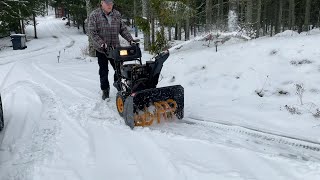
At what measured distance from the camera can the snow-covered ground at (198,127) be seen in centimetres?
366

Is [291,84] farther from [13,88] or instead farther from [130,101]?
[13,88]

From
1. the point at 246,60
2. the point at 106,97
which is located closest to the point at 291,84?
the point at 246,60

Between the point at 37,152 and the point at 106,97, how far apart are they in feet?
9.16

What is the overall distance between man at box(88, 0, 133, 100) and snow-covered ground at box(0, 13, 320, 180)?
0.85 metres

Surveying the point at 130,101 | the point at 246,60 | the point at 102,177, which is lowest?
the point at 102,177

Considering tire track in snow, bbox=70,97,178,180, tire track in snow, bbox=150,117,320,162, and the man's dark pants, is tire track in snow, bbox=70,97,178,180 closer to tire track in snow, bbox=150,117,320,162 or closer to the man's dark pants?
tire track in snow, bbox=150,117,320,162

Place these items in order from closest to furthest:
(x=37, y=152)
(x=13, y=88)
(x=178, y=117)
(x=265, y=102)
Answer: (x=37, y=152) < (x=178, y=117) < (x=265, y=102) < (x=13, y=88)

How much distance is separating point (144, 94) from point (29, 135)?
1.75 metres

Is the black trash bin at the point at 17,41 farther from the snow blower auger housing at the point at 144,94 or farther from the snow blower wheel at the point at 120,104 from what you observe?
the snow blower wheel at the point at 120,104

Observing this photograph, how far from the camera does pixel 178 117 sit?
18.1 feet

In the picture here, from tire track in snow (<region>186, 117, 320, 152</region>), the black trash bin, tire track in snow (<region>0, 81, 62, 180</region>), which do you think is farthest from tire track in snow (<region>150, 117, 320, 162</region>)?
the black trash bin

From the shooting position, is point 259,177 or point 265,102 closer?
point 259,177

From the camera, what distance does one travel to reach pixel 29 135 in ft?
16.0

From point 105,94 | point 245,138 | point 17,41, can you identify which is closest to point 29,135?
point 105,94
